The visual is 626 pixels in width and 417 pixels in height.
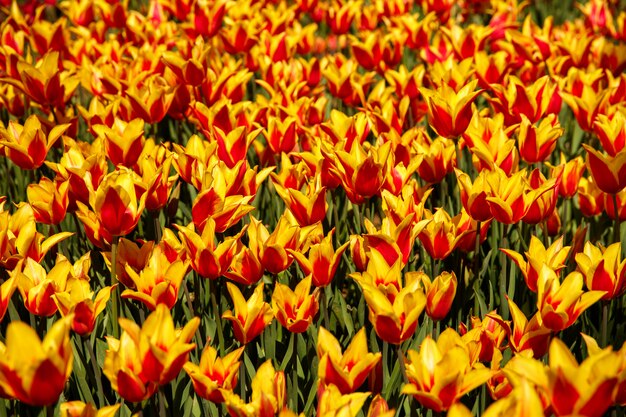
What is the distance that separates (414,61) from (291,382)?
3.60m

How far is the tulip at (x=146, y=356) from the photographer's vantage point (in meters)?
1.61

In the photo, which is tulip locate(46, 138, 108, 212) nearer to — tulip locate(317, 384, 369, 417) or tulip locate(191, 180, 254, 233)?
tulip locate(191, 180, 254, 233)

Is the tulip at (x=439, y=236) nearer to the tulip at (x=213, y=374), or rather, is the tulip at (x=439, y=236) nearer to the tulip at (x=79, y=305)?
the tulip at (x=213, y=374)

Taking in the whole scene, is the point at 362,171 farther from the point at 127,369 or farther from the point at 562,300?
the point at 127,369

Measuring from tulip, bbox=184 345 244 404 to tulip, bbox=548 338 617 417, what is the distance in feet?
2.31

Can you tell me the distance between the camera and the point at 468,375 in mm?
1638

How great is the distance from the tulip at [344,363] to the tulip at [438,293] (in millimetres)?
302

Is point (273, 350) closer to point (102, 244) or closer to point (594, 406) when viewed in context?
point (102, 244)

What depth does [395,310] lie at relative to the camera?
1812 millimetres

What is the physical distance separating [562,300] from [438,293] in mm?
303

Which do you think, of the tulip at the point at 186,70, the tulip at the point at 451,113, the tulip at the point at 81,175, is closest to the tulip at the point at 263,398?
the tulip at the point at 81,175

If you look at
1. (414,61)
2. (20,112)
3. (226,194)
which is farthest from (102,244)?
(414,61)

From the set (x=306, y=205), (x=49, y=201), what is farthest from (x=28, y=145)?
(x=306, y=205)

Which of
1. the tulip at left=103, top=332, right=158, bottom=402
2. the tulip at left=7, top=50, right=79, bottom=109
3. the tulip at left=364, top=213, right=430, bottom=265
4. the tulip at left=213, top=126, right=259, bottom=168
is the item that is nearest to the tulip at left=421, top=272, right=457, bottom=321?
the tulip at left=364, top=213, right=430, bottom=265
